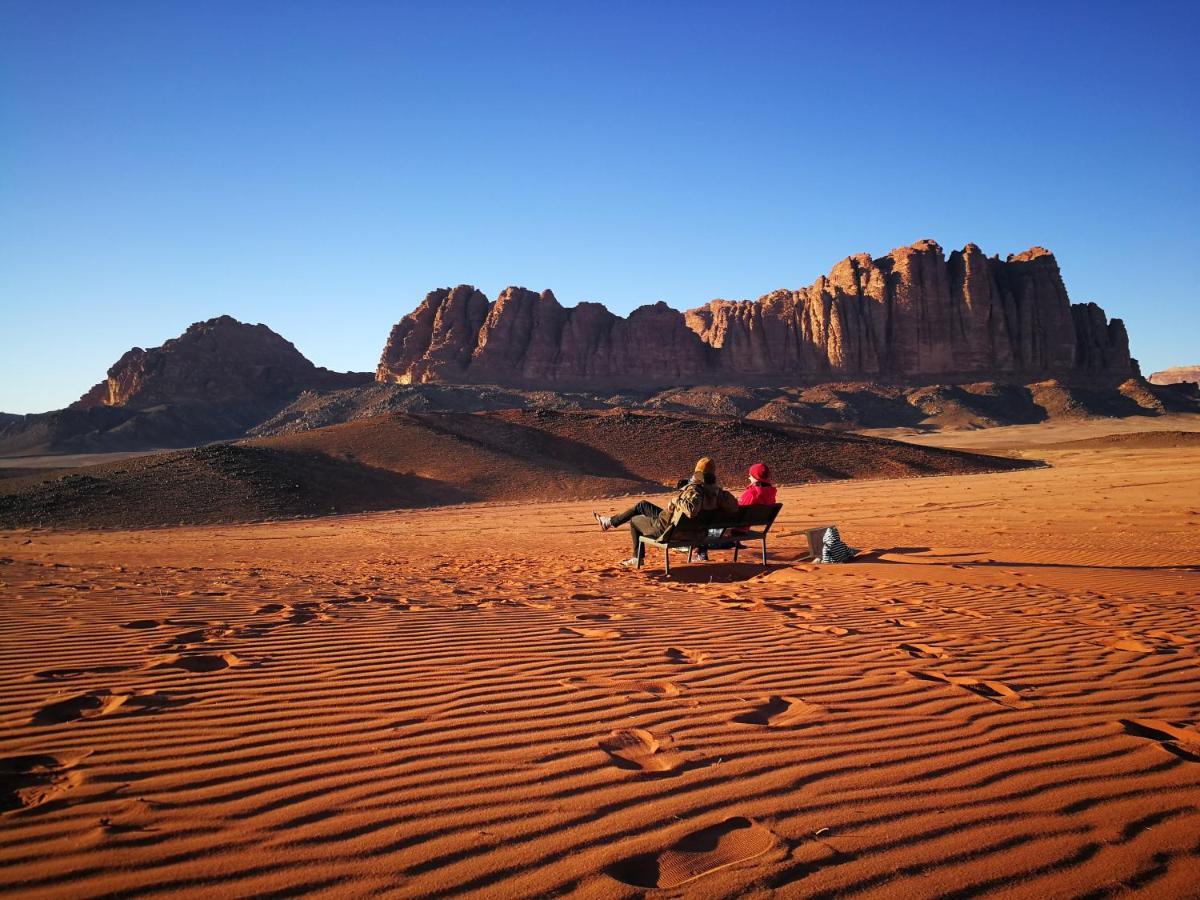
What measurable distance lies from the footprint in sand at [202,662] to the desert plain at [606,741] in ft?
0.11

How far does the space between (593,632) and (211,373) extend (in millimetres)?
114178

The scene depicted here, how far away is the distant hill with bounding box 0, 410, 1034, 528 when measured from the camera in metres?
26.5

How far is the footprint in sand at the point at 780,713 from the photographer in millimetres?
3969

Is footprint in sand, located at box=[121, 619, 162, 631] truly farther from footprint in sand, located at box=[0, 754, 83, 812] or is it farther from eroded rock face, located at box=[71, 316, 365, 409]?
eroded rock face, located at box=[71, 316, 365, 409]

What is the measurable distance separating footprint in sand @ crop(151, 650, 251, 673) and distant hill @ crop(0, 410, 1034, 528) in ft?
71.8

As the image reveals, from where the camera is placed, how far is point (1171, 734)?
3809mm

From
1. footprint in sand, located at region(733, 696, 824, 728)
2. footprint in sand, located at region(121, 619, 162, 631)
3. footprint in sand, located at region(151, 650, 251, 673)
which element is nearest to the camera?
footprint in sand, located at region(733, 696, 824, 728)

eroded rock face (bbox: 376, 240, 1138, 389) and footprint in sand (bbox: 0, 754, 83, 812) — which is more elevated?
eroded rock face (bbox: 376, 240, 1138, 389)

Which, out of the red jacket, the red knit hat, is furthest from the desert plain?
the red knit hat

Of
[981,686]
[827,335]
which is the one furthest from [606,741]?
[827,335]

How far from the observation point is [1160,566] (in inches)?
388

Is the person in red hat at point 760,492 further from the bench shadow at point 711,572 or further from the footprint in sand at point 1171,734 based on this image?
the footprint in sand at point 1171,734

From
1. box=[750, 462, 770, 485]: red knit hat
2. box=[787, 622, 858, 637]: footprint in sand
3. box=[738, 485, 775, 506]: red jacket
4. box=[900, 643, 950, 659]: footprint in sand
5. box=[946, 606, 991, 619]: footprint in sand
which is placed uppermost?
box=[750, 462, 770, 485]: red knit hat

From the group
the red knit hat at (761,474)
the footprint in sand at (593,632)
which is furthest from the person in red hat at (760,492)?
the footprint in sand at (593,632)
